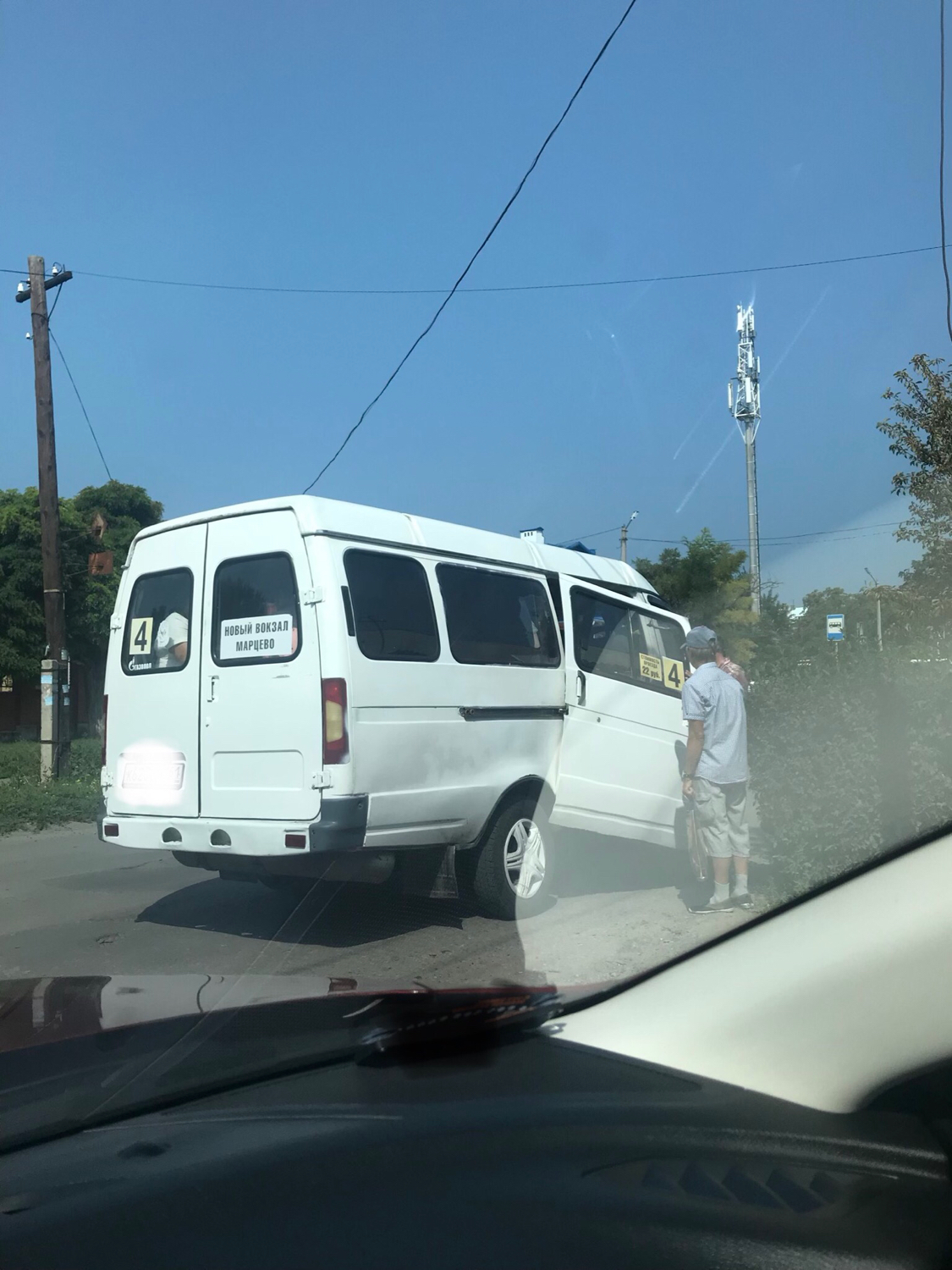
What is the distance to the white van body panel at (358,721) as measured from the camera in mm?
5566

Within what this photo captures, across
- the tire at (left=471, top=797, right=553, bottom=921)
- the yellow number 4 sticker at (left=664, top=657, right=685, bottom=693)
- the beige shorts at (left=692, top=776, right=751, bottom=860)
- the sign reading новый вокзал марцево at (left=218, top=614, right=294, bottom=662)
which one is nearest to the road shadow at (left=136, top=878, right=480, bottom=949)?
the tire at (left=471, top=797, right=553, bottom=921)

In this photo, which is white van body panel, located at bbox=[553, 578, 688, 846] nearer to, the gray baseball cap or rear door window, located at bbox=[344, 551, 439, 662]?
the gray baseball cap

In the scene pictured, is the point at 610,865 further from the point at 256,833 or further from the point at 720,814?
the point at 256,833

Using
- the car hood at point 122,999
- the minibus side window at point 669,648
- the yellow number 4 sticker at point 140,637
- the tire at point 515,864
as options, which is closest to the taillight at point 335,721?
the tire at point 515,864

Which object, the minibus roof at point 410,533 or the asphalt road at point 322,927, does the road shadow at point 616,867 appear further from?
the minibus roof at point 410,533

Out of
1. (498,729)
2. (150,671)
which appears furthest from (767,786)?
(150,671)

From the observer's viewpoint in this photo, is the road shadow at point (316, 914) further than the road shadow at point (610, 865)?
Yes

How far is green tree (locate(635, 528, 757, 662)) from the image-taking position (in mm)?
6740

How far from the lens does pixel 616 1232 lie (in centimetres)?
134

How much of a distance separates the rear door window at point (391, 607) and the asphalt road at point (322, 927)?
64.7 inches

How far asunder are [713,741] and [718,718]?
0.14 metres

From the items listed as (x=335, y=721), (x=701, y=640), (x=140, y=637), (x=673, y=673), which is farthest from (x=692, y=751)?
(x=140, y=637)

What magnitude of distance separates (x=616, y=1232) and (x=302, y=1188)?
0.47m

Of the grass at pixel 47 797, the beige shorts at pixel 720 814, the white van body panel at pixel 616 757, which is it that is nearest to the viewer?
the beige shorts at pixel 720 814
